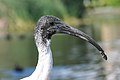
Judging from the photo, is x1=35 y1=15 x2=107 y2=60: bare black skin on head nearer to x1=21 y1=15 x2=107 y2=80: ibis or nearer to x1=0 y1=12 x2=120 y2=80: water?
x1=21 y1=15 x2=107 y2=80: ibis

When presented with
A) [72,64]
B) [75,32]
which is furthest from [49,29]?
[72,64]

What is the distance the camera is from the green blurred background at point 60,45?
1828cm

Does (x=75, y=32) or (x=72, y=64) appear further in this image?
(x=72, y=64)

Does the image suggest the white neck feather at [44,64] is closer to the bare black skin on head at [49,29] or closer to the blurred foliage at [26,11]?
the bare black skin on head at [49,29]

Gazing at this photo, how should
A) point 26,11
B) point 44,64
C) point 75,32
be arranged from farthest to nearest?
point 26,11 → point 75,32 → point 44,64

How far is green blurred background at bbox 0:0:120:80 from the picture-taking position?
60.0 feet

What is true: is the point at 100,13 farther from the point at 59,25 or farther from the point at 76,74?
the point at 59,25

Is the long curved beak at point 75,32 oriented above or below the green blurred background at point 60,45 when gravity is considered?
below

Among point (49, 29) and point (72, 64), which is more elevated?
point (72, 64)

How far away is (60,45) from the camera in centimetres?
3091

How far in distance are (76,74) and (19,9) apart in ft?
88.7

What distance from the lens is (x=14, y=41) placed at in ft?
131

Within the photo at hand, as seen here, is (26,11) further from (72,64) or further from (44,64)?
(44,64)

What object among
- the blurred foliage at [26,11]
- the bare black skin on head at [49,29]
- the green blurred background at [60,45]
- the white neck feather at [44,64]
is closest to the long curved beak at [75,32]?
the bare black skin on head at [49,29]
